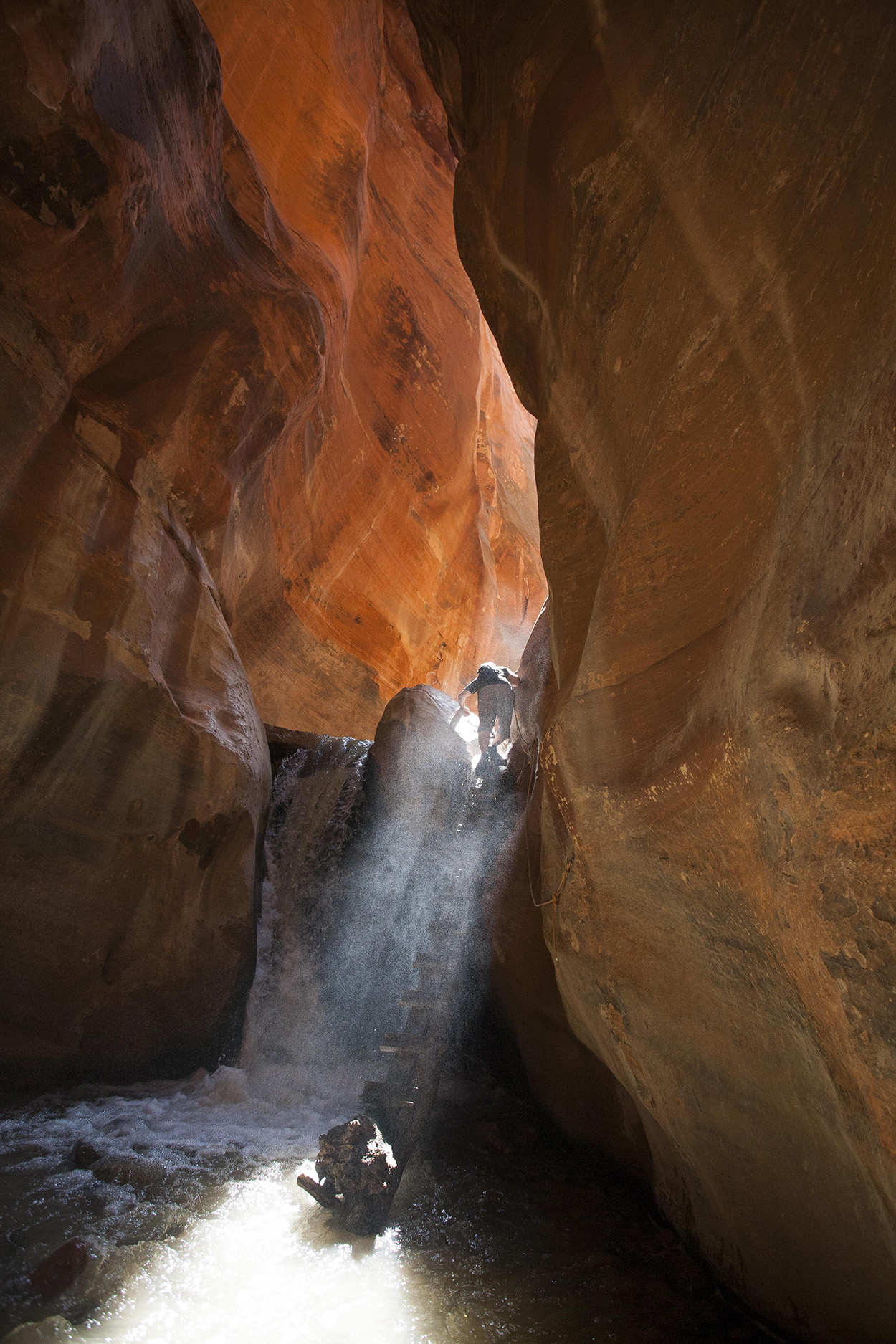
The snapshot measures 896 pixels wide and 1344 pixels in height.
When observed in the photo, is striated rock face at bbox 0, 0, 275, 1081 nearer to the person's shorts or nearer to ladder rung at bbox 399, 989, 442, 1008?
ladder rung at bbox 399, 989, 442, 1008

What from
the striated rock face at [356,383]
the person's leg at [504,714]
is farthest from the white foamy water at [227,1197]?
the striated rock face at [356,383]

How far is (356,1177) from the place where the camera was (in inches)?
151

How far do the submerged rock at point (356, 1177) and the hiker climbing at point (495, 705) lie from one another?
6.99 meters

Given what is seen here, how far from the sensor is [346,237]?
441 inches

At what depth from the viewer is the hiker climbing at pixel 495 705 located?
1090cm

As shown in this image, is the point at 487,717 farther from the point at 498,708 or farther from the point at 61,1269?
the point at 61,1269

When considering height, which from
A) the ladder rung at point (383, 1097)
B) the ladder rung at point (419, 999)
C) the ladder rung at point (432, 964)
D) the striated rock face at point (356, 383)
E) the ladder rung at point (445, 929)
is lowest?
the ladder rung at point (383, 1097)

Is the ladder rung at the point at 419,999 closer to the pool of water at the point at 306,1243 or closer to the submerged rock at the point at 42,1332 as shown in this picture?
the pool of water at the point at 306,1243

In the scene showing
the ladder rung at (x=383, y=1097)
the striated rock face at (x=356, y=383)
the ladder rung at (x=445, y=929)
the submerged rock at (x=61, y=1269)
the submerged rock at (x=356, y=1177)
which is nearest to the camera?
the submerged rock at (x=61, y=1269)

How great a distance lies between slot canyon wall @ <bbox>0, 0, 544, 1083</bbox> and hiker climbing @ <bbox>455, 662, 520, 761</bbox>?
4033 mm

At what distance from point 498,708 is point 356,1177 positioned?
763 cm

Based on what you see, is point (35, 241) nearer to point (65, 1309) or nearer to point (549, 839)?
point (549, 839)

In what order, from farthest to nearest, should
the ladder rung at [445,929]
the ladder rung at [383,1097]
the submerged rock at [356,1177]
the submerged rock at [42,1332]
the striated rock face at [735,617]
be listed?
the ladder rung at [445,929]
the ladder rung at [383,1097]
the submerged rock at [356,1177]
the submerged rock at [42,1332]
the striated rock face at [735,617]

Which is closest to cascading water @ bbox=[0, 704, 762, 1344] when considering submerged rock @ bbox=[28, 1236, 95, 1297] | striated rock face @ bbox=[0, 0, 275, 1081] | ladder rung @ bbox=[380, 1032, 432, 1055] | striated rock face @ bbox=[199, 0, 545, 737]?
submerged rock @ bbox=[28, 1236, 95, 1297]
